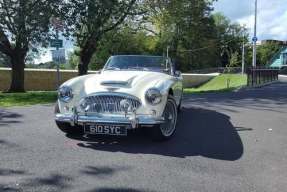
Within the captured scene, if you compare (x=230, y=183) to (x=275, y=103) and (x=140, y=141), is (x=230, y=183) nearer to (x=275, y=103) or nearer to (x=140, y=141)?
(x=140, y=141)

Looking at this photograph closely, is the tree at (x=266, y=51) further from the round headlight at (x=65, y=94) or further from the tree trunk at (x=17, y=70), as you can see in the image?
the round headlight at (x=65, y=94)

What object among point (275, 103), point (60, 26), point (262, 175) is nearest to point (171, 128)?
point (262, 175)

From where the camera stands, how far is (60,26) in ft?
64.8

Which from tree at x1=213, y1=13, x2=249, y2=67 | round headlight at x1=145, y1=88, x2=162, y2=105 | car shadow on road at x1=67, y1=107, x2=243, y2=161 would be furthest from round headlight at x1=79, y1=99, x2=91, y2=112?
tree at x1=213, y1=13, x2=249, y2=67

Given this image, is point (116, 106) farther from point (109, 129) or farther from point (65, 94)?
point (65, 94)

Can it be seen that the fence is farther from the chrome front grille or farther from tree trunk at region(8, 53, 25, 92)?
the chrome front grille

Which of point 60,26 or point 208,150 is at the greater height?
point 60,26

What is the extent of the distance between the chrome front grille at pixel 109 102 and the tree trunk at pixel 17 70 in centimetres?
1754

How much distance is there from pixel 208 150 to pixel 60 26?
13479 mm

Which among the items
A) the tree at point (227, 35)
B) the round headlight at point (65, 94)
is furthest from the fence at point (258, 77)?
the tree at point (227, 35)

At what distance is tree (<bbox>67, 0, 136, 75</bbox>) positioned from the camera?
22.3 m

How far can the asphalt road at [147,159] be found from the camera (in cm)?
561

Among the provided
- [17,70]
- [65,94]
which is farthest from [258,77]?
[65,94]

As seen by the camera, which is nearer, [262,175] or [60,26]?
[262,175]
